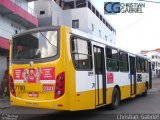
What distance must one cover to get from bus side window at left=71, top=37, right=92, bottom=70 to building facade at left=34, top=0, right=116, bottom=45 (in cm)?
3311

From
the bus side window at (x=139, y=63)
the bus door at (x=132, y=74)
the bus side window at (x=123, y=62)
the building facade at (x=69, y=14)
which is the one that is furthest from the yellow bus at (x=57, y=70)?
the building facade at (x=69, y=14)

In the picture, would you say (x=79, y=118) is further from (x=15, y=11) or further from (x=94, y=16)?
(x=94, y=16)

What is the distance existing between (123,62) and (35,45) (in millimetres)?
6369

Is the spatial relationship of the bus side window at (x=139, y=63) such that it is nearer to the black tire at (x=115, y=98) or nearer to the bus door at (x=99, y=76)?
the black tire at (x=115, y=98)

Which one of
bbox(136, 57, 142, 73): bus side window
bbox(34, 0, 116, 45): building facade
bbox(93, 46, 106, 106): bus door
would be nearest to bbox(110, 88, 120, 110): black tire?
bbox(93, 46, 106, 106): bus door

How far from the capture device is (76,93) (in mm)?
10023

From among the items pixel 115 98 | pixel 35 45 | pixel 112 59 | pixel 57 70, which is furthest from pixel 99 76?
pixel 35 45

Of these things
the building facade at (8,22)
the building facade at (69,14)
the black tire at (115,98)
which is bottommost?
the black tire at (115,98)

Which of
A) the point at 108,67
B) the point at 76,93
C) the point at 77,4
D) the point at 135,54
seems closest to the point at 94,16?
the point at 77,4

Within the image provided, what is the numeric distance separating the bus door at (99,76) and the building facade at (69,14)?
31873 millimetres

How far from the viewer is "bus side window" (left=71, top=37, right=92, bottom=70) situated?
10.3 m

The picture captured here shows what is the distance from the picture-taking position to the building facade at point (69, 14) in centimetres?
4459

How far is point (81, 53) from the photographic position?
10641 mm

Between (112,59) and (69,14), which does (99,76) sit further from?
(69,14)
